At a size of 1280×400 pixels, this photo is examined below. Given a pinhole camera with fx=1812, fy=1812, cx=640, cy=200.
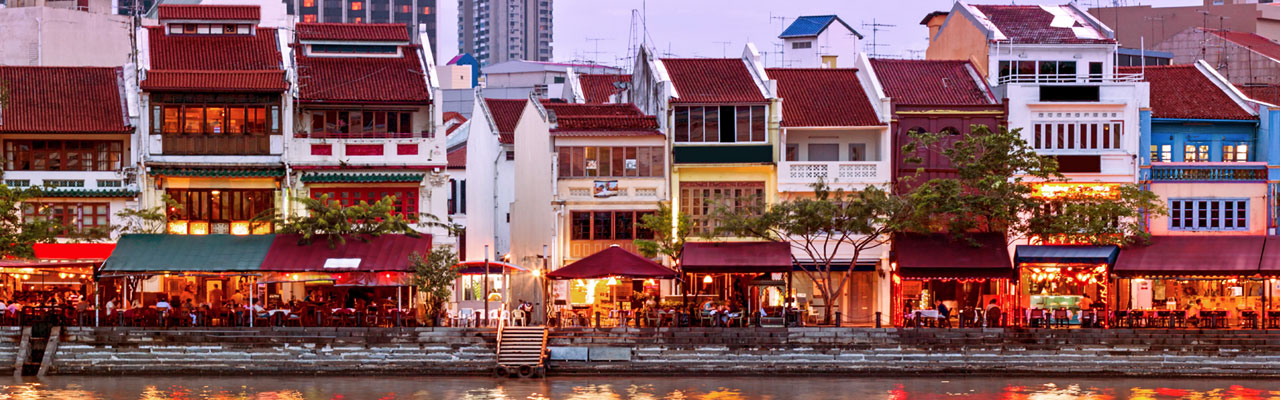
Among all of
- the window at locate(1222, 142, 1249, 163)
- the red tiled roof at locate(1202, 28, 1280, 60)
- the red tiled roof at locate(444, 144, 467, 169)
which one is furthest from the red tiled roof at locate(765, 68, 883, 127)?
the red tiled roof at locate(1202, 28, 1280, 60)

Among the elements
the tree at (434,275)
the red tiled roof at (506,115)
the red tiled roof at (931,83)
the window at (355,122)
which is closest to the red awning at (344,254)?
the tree at (434,275)

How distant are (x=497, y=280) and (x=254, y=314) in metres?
15.6

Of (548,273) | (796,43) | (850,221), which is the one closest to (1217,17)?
(796,43)

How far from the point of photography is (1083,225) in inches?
2290

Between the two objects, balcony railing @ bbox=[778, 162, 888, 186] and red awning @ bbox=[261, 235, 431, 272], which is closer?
red awning @ bbox=[261, 235, 431, 272]

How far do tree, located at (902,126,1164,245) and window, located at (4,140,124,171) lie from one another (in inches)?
1039

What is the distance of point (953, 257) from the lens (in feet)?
190

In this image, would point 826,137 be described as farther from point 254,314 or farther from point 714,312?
point 254,314

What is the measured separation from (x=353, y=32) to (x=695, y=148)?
498 inches

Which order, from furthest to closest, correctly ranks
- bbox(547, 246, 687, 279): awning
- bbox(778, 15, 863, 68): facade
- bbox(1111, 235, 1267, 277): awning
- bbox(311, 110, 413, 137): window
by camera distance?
bbox(778, 15, 863, 68): facade → bbox(311, 110, 413, 137): window → bbox(1111, 235, 1267, 277): awning → bbox(547, 246, 687, 279): awning

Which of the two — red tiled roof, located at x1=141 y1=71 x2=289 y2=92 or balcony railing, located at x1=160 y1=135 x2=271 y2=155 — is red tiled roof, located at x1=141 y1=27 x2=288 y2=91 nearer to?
red tiled roof, located at x1=141 y1=71 x2=289 y2=92

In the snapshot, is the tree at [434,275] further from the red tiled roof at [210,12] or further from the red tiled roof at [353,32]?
the red tiled roof at [210,12]

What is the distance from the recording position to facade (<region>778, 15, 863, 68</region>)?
85.8 meters

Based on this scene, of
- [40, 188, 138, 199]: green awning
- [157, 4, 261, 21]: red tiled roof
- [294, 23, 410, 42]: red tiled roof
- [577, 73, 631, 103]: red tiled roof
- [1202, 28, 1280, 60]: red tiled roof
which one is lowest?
[40, 188, 138, 199]: green awning
